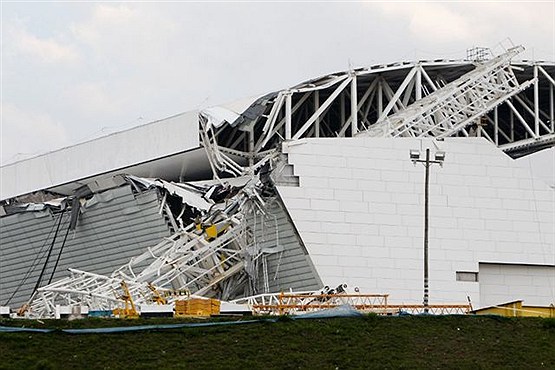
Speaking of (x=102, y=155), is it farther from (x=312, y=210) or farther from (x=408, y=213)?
(x=408, y=213)

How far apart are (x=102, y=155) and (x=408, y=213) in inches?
972

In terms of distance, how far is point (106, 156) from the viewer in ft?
286

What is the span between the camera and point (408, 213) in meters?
71.2

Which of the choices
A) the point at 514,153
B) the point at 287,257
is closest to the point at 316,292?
the point at 287,257

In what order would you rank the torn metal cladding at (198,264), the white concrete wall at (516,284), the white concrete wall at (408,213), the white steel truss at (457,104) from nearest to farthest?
1. the white concrete wall at (408,213)
2. the torn metal cladding at (198,264)
3. the white concrete wall at (516,284)
4. the white steel truss at (457,104)

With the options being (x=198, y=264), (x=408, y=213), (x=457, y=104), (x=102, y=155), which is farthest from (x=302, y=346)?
(x=102, y=155)

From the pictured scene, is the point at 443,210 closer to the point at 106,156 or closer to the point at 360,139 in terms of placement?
the point at 360,139

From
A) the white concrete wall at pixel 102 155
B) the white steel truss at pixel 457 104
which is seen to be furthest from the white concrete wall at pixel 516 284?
the white concrete wall at pixel 102 155

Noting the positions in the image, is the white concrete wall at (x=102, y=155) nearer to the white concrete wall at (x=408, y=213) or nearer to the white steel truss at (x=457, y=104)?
the white steel truss at (x=457, y=104)

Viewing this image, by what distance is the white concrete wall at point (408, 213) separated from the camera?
69438 millimetres

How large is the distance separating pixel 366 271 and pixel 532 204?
10984mm

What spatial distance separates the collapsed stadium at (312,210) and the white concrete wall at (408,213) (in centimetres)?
A: 8

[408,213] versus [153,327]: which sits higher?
[408,213]

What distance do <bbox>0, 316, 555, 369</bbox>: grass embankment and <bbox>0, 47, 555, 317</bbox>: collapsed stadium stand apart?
493 inches
